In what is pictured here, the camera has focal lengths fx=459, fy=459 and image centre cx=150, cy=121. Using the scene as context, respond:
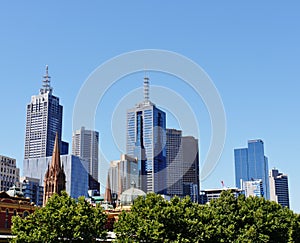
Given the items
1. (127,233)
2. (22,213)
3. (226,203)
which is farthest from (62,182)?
(127,233)

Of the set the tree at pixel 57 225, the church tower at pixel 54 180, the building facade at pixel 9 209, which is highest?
the church tower at pixel 54 180

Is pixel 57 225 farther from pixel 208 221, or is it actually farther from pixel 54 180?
pixel 54 180

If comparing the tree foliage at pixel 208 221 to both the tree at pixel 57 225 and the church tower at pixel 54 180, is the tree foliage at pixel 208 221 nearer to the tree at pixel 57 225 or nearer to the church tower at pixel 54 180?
the tree at pixel 57 225

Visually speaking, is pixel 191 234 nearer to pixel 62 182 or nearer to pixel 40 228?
pixel 40 228

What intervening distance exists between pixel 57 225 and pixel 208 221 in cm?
2430

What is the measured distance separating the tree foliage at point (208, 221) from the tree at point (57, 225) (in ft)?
18.4

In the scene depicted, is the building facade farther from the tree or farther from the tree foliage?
the tree foliage

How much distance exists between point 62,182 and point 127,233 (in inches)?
3228

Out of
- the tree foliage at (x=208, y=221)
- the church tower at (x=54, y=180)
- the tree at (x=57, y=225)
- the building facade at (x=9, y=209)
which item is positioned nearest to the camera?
the tree at (x=57, y=225)

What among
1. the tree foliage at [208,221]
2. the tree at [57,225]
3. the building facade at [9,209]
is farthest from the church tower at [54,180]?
the tree at [57,225]

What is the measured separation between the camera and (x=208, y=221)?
2731 inches

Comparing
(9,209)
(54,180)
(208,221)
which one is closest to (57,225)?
(208,221)

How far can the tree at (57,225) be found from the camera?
181 ft

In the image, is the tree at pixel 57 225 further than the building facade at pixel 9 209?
No
